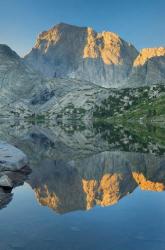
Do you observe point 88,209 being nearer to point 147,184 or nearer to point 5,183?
point 5,183

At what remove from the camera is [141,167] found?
80.0 metres

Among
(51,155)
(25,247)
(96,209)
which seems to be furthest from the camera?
(51,155)

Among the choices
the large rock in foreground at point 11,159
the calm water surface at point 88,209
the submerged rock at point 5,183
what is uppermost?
the large rock in foreground at point 11,159

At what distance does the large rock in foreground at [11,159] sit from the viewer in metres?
64.9

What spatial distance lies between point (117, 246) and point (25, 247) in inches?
327

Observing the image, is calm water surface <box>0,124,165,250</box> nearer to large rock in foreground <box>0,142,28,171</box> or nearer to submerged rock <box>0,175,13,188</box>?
submerged rock <box>0,175,13,188</box>

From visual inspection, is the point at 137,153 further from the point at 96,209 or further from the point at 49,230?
the point at 49,230

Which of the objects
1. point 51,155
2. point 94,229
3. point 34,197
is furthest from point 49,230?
point 51,155

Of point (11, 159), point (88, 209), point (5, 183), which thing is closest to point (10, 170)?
point (11, 159)

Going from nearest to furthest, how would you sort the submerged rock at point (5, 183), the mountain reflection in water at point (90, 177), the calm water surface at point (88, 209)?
the calm water surface at point (88, 209)
the mountain reflection in water at point (90, 177)
the submerged rock at point (5, 183)

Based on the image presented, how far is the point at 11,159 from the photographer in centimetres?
6762

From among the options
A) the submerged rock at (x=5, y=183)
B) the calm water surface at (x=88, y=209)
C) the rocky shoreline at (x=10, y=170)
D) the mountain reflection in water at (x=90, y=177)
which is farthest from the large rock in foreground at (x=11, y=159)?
the submerged rock at (x=5, y=183)

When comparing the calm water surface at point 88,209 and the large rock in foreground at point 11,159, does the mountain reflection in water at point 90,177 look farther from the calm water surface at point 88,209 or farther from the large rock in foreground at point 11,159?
the large rock in foreground at point 11,159

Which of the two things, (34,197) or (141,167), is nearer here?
(34,197)
